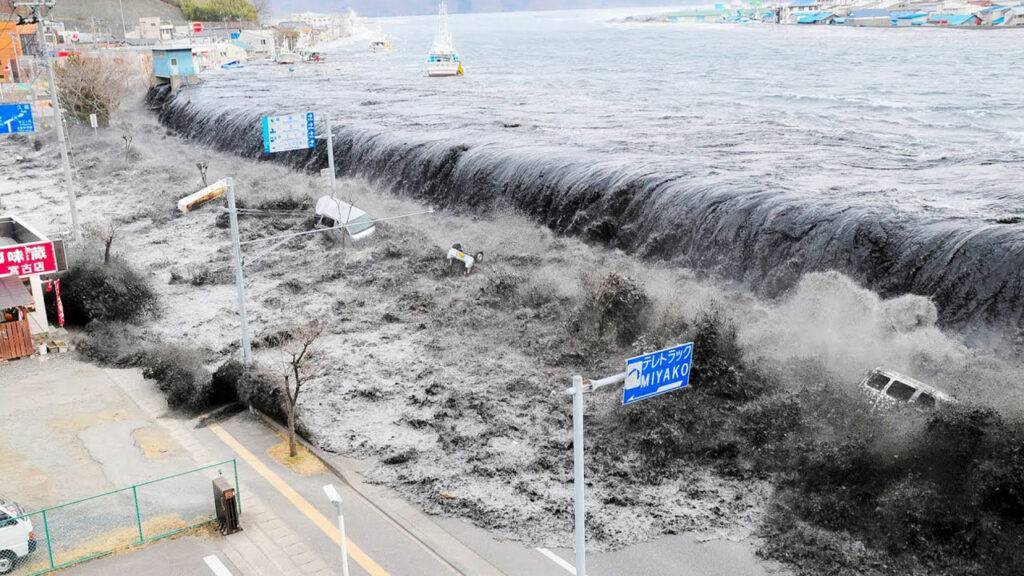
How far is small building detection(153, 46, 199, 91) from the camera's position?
90938 millimetres

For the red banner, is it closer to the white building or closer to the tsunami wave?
the tsunami wave

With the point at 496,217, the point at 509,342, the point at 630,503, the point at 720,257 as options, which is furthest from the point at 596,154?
the point at 630,503

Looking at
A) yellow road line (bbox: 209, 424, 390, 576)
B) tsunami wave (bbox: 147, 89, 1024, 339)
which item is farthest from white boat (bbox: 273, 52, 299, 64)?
yellow road line (bbox: 209, 424, 390, 576)

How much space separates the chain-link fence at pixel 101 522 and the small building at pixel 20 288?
12221 mm

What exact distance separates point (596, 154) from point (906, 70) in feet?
219

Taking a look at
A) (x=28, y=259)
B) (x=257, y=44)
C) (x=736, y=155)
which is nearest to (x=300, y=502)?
(x=28, y=259)

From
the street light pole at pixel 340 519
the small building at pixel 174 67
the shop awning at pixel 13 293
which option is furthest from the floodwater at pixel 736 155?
the shop awning at pixel 13 293

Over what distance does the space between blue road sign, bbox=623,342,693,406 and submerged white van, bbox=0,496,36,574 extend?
12.0 meters

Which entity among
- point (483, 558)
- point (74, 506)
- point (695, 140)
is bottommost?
point (483, 558)

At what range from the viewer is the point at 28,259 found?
28.9 metres

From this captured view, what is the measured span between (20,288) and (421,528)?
58.6 feet

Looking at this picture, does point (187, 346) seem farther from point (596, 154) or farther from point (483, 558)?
point (596, 154)

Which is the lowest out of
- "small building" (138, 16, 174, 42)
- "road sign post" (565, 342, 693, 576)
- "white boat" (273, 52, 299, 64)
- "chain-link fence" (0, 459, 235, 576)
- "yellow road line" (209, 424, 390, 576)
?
"yellow road line" (209, 424, 390, 576)

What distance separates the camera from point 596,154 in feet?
154
